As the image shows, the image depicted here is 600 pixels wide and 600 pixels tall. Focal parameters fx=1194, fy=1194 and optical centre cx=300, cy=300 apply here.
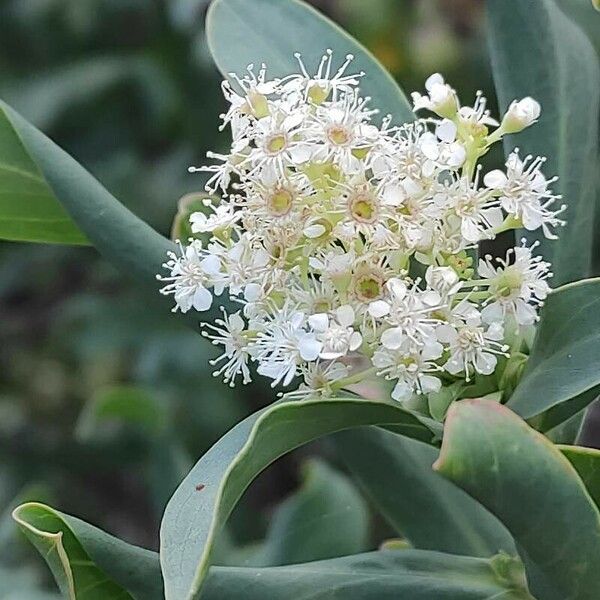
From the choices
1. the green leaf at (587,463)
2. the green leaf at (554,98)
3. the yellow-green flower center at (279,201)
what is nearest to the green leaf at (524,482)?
the green leaf at (587,463)

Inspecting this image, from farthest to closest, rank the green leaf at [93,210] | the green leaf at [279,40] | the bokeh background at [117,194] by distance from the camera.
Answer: the bokeh background at [117,194], the green leaf at [279,40], the green leaf at [93,210]

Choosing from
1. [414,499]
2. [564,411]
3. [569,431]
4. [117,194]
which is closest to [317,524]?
[414,499]

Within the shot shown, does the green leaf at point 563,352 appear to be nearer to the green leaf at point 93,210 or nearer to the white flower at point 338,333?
the white flower at point 338,333

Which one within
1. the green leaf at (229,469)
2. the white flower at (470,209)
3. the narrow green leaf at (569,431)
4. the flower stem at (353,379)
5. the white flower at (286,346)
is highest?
the white flower at (470,209)

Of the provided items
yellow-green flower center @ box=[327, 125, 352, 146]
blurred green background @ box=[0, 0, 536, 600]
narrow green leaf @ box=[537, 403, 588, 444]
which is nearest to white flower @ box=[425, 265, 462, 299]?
yellow-green flower center @ box=[327, 125, 352, 146]

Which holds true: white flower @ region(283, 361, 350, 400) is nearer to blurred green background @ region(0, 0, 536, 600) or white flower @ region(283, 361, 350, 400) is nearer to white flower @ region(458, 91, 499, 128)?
white flower @ region(458, 91, 499, 128)

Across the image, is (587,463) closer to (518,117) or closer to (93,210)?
(518,117)

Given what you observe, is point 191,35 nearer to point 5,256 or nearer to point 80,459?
point 5,256
